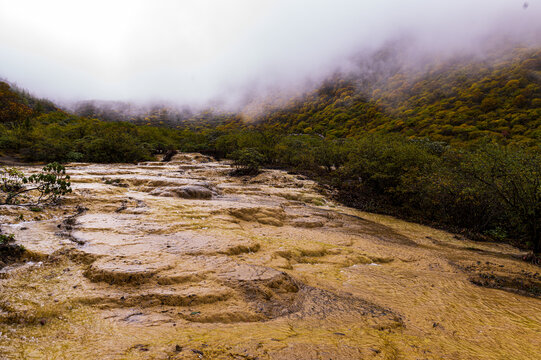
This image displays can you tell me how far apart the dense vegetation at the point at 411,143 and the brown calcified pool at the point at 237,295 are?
4199 mm

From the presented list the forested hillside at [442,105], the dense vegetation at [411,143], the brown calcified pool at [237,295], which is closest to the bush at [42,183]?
the brown calcified pool at [237,295]

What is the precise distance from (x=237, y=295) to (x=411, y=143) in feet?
68.3

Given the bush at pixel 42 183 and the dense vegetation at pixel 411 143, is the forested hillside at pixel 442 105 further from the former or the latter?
the bush at pixel 42 183

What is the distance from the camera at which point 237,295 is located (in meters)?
3.99

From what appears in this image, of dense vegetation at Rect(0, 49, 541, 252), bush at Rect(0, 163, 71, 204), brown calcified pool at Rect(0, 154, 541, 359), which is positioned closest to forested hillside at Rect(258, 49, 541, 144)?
dense vegetation at Rect(0, 49, 541, 252)

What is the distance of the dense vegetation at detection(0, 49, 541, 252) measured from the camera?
1120 centimetres

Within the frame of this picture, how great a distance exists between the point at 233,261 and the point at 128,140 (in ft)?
118

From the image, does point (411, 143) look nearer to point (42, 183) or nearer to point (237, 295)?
point (237, 295)

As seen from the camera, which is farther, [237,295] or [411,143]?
[411,143]

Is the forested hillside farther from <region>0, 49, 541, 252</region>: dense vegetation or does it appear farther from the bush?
the bush

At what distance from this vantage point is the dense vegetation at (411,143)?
36.7 feet

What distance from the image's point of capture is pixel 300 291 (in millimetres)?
4625

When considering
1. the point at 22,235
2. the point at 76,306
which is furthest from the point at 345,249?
the point at 22,235

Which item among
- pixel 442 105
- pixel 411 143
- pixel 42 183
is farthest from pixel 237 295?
pixel 442 105
